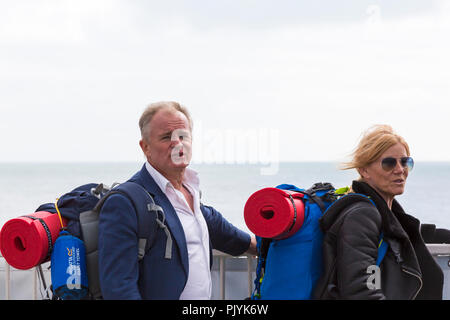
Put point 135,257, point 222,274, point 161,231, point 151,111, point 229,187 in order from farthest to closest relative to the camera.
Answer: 1. point 229,187
2. point 222,274
3. point 151,111
4. point 161,231
5. point 135,257

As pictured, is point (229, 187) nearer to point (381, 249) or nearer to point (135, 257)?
point (381, 249)

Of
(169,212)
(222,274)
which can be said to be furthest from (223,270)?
(169,212)

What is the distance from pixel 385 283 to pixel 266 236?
610 millimetres

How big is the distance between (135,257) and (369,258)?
107 centimetres

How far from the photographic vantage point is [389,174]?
3.06m

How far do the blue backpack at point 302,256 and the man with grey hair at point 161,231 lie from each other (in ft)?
1.11

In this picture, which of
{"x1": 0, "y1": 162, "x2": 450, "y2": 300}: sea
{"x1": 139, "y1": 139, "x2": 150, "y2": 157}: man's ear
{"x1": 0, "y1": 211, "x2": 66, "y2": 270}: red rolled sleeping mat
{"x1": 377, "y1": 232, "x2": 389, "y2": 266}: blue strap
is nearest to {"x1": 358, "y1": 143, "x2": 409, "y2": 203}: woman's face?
{"x1": 377, "y1": 232, "x2": 389, "y2": 266}: blue strap

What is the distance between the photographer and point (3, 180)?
80.4m

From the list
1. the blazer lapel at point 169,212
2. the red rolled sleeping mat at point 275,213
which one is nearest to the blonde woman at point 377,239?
the red rolled sleeping mat at point 275,213

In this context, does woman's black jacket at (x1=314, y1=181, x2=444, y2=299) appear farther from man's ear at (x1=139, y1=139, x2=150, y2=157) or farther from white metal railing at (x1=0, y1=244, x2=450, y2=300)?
man's ear at (x1=139, y1=139, x2=150, y2=157)

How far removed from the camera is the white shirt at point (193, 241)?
299 centimetres

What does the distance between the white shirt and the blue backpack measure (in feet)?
1.08

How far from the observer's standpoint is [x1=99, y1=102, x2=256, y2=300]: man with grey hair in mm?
2730

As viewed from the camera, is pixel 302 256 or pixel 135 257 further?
pixel 302 256
